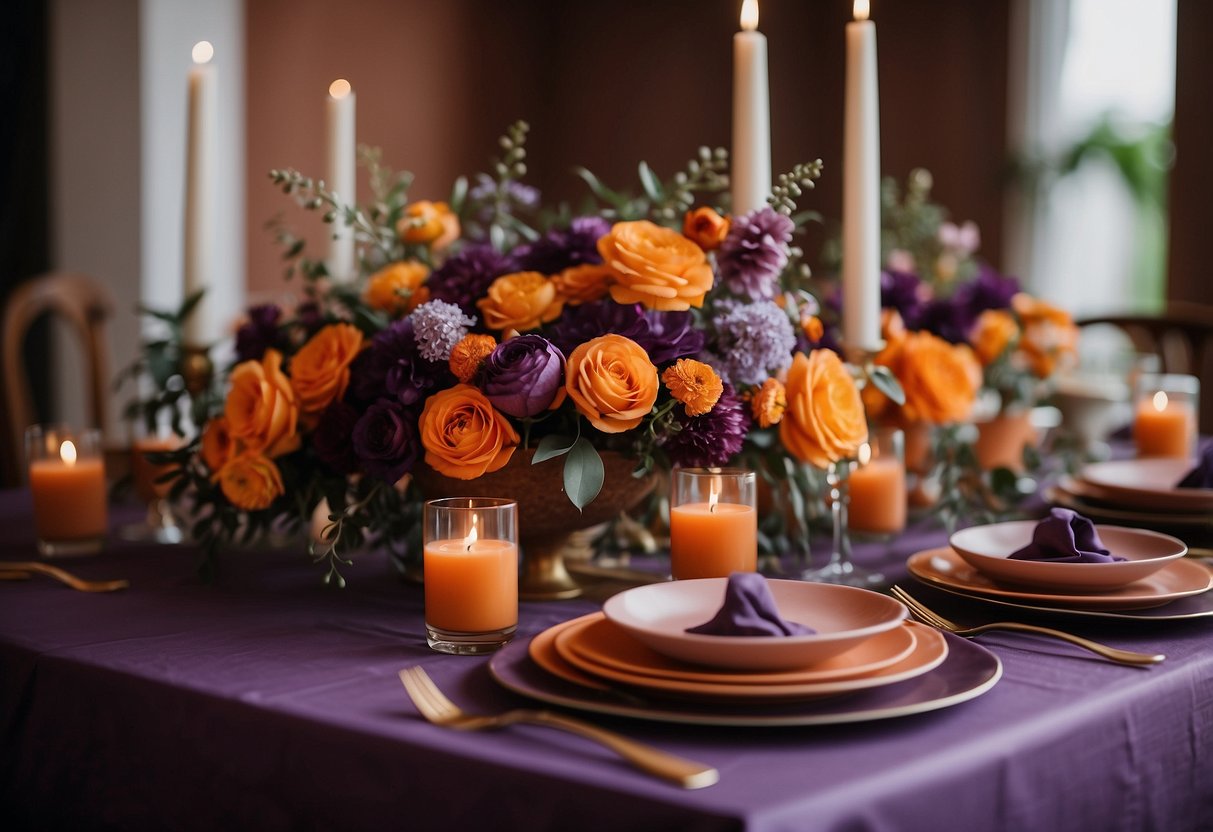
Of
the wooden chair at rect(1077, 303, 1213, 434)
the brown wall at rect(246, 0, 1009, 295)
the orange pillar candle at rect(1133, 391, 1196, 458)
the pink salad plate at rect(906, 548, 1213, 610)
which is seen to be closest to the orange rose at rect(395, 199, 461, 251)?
the pink salad plate at rect(906, 548, 1213, 610)

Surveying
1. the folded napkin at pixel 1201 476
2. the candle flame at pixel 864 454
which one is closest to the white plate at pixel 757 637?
the candle flame at pixel 864 454

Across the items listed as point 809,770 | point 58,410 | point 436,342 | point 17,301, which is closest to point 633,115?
point 58,410

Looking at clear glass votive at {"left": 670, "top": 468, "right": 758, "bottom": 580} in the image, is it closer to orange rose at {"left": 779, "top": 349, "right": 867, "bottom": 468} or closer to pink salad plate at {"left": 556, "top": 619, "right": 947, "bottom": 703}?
orange rose at {"left": 779, "top": 349, "right": 867, "bottom": 468}

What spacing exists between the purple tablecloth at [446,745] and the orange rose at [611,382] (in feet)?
0.65

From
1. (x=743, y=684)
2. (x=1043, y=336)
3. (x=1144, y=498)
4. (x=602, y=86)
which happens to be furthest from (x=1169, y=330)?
(x=602, y=86)

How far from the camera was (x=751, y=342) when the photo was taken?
1.14 m

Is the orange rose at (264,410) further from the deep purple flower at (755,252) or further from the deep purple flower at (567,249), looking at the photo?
the deep purple flower at (755,252)

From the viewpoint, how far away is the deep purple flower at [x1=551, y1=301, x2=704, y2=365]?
1.08m

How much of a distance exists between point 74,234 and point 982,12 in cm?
366

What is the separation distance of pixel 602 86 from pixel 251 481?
5.24 meters

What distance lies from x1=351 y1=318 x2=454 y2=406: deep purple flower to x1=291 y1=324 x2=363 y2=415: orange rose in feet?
0.05

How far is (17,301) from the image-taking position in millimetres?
2352

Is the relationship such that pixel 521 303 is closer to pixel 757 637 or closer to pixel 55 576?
pixel 757 637

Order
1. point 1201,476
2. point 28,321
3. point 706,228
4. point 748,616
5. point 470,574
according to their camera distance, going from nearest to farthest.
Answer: point 748,616 < point 470,574 < point 706,228 < point 1201,476 < point 28,321
